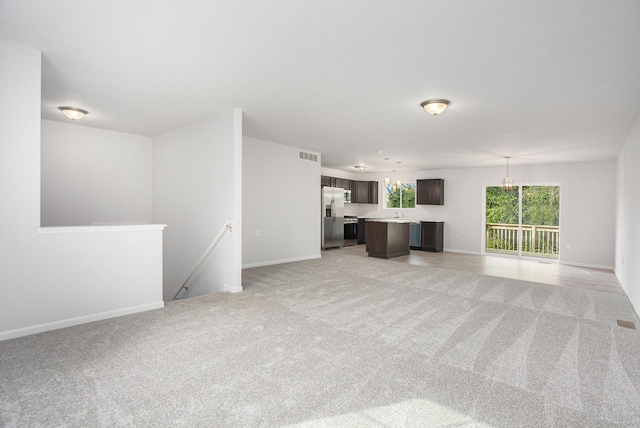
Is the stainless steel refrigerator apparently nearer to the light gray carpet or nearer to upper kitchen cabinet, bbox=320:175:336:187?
upper kitchen cabinet, bbox=320:175:336:187

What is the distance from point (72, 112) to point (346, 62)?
4.46m

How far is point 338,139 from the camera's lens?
6.53 m

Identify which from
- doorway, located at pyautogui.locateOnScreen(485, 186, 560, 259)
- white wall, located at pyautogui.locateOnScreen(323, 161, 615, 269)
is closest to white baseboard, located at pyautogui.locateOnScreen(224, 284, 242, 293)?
white wall, located at pyautogui.locateOnScreen(323, 161, 615, 269)

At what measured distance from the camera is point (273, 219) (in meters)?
7.09

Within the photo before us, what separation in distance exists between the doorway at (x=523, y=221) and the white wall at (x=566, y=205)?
0.19 m

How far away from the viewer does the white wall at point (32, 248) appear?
298cm

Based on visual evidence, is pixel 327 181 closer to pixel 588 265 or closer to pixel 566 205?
pixel 566 205

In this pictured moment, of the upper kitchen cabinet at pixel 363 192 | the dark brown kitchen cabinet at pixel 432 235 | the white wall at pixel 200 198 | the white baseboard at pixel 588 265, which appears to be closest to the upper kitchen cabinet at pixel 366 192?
the upper kitchen cabinet at pixel 363 192

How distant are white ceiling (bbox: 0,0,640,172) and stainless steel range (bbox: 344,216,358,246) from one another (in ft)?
18.7

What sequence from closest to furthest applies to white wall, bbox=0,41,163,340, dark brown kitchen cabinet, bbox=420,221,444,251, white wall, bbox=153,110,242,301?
1. white wall, bbox=0,41,163,340
2. white wall, bbox=153,110,242,301
3. dark brown kitchen cabinet, bbox=420,221,444,251

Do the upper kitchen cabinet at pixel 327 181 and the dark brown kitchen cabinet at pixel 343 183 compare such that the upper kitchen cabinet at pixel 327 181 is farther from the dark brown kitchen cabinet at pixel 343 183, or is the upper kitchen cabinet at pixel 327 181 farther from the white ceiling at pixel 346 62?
the white ceiling at pixel 346 62

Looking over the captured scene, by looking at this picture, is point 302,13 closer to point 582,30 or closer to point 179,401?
point 582,30

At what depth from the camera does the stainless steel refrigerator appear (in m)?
9.52

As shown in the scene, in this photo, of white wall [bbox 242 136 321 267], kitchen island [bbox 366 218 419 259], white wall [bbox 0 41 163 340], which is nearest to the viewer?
white wall [bbox 0 41 163 340]
